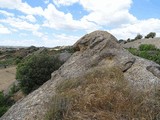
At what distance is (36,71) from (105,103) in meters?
11.6

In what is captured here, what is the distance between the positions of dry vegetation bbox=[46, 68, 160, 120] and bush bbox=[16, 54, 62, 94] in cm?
1021

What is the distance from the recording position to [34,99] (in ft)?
34.4

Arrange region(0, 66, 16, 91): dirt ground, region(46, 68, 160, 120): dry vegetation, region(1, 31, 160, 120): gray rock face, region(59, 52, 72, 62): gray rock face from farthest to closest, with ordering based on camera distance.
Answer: region(0, 66, 16, 91): dirt ground
region(59, 52, 72, 62): gray rock face
region(1, 31, 160, 120): gray rock face
region(46, 68, 160, 120): dry vegetation

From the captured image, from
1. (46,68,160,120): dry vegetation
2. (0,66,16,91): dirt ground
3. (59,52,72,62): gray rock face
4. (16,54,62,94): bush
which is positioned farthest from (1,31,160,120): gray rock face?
(0,66,16,91): dirt ground

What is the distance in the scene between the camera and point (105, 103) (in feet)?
27.7

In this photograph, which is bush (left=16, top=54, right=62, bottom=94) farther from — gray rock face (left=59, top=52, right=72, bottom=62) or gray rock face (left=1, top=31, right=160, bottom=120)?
gray rock face (left=1, top=31, right=160, bottom=120)

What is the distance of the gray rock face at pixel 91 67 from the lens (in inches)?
382

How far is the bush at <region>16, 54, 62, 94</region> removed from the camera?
19.5 meters

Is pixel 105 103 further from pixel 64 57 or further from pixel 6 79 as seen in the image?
pixel 6 79

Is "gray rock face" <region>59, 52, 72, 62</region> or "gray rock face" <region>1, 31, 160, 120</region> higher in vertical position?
"gray rock face" <region>1, 31, 160, 120</region>

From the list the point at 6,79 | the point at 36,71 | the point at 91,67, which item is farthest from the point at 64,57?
the point at 91,67

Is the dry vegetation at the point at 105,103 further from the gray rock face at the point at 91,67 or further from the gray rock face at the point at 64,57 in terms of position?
the gray rock face at the point at 64,57

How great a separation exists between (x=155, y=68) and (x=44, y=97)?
12.1 ft

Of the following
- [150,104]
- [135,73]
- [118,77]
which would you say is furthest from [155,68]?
[150,104]
